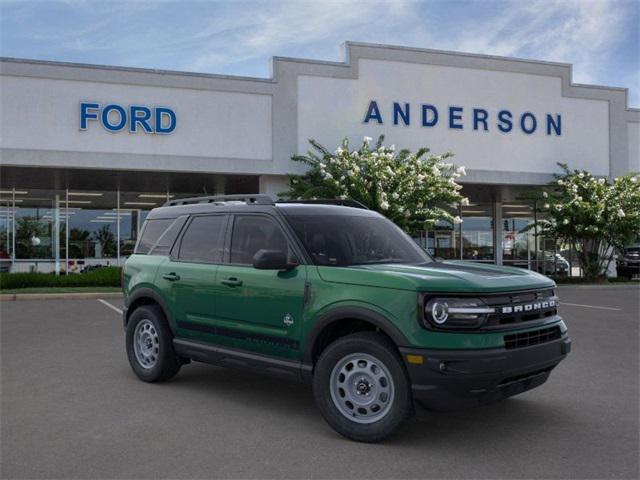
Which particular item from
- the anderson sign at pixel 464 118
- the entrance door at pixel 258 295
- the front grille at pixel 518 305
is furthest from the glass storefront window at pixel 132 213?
the front grille at pixel 518 305

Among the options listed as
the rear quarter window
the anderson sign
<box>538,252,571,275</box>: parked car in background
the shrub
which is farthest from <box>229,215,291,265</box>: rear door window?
<box>538,252,571,275</box>: parked car in background

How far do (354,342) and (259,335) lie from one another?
43.9 inches

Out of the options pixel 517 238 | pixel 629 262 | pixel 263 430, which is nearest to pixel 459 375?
pixel 263 430

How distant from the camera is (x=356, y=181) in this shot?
19641mm

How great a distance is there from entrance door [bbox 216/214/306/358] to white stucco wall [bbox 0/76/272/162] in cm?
1488

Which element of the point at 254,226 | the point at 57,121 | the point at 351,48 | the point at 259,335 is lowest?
the point at 259,335

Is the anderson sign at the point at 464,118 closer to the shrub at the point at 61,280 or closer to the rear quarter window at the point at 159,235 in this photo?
the shrub at the point at 61,280

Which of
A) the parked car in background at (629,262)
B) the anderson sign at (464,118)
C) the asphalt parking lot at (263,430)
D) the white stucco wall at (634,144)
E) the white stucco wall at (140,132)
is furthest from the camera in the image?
the parked car in background at (629,262)

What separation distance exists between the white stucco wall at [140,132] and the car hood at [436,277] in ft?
52.8

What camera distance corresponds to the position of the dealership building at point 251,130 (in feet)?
64.5

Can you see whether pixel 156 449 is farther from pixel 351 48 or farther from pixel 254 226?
pixel 351 48

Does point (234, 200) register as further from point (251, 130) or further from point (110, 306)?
point (251, 130)

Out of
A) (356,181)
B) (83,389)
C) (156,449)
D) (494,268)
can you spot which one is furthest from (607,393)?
(356,181)

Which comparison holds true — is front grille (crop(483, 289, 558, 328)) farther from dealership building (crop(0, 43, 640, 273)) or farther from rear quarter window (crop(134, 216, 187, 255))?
dealership building (crop(0, 43, 640, 273))
